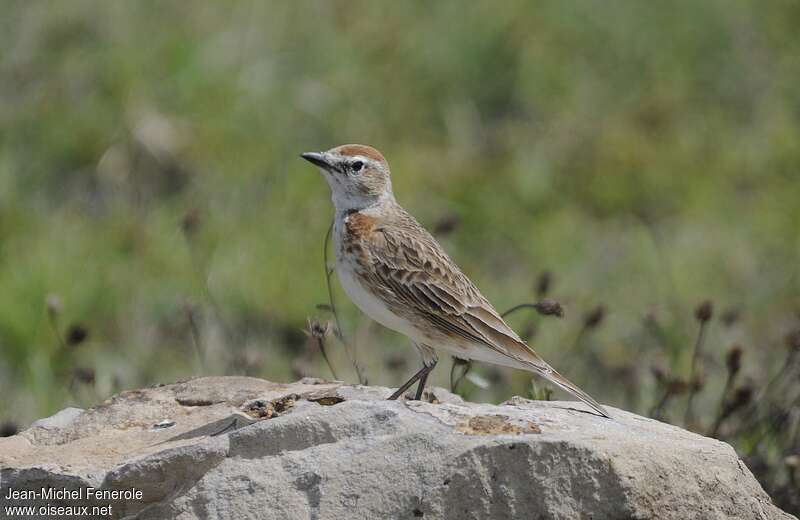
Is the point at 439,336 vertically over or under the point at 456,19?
under

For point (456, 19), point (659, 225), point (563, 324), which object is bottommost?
point (563, 324)

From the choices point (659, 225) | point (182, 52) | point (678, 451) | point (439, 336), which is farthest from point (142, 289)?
point (678, 451)

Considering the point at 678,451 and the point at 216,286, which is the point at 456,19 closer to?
the point at 216,286

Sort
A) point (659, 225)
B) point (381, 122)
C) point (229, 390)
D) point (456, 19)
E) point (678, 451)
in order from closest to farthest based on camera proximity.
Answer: point (678, 451) → point (229, 390) → point (659, 225) → point (381, 122) → point (456, 19)

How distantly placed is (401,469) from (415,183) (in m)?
5.80

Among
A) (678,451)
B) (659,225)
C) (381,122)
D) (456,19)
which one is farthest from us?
(456,19)

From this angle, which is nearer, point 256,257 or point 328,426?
point 328,426

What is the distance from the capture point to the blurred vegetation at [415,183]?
8.06 metres

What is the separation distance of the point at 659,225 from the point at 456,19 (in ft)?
9.54

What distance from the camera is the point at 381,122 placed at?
10766 millimetres

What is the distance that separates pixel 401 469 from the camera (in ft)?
14.5

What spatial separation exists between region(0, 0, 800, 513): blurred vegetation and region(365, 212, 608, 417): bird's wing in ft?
3.97

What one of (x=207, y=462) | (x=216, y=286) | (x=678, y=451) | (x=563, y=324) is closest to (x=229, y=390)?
(x=207, y=462)

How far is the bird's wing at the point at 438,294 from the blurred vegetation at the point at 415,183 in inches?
47.6
